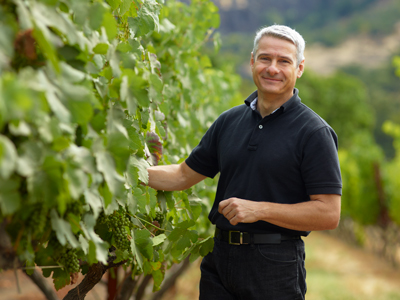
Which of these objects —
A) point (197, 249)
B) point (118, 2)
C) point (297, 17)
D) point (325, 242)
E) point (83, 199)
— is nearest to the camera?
point (83, 199)

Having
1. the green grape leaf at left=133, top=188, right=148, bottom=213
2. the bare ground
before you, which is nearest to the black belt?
the green grape leaf at left=133, top=188, right=148, bottom=213

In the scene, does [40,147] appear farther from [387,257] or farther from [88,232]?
[387,257]

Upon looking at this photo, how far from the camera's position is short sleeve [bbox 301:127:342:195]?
2.17 m

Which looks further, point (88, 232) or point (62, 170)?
point (88, 232)

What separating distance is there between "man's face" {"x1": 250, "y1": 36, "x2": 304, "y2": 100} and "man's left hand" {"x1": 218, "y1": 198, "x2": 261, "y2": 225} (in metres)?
0.62

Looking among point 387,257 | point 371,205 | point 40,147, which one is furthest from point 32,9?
point 387,257

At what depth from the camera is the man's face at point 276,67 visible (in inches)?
94.9

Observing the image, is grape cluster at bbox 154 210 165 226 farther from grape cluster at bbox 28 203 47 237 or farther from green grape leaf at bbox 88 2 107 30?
green grape leaf at bbox 88 2 107 30

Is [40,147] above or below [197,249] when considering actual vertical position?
above

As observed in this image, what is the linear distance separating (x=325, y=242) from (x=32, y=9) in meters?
18.5

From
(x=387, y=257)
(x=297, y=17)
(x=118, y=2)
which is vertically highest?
(x=297, y=17)

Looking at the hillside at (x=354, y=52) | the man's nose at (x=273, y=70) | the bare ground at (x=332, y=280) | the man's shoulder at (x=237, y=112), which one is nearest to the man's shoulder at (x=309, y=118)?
the man's nose at (x=273, y=70)

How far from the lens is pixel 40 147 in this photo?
1.08 metres

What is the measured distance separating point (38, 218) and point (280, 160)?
133 centimetres
